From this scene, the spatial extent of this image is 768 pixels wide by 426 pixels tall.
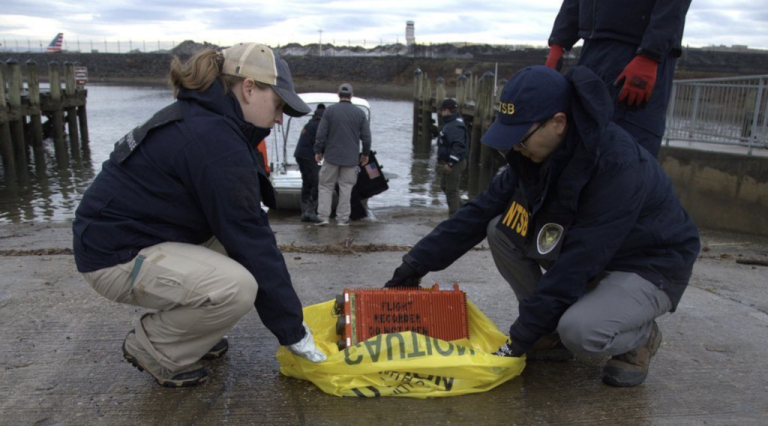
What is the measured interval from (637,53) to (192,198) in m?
2.22

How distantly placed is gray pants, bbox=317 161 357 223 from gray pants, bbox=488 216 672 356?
6600 millimetres

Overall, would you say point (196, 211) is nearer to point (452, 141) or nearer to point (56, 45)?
point (452, 141)

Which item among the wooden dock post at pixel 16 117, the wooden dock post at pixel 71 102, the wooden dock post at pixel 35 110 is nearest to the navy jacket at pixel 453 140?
the wooden dock post at pixel 16 117

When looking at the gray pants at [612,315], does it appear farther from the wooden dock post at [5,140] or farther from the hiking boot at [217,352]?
the wooden dock post at [5,140]

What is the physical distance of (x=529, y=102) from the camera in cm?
249

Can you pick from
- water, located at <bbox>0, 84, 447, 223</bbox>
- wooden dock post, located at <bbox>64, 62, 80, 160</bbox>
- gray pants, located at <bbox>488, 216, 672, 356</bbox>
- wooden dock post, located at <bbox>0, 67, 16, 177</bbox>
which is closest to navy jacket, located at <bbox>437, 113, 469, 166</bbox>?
water, located at <bbox>0, 84, 447, 223</bbox>

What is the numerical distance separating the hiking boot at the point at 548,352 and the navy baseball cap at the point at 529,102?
3.62ft

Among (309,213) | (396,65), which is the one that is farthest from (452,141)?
(396,65)

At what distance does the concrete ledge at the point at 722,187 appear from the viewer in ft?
25.6

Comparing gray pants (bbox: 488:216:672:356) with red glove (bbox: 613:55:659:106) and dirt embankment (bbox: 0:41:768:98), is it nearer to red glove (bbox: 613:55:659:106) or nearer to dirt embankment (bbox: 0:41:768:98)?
red glove (bbox: 613:55:659:106)

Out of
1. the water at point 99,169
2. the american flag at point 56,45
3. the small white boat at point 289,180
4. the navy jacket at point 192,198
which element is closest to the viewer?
the navy jacket at point 192,198

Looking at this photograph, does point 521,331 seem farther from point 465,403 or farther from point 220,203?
point 220,203

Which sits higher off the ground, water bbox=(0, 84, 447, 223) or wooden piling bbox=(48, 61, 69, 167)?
wooden piling bbox=(48, 61, 69, 167)

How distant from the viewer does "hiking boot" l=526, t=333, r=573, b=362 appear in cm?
310
